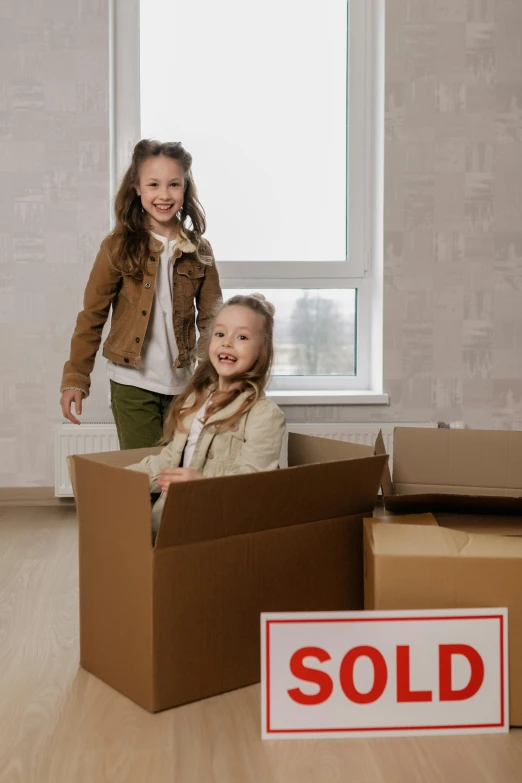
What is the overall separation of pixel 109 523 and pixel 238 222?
2013mm

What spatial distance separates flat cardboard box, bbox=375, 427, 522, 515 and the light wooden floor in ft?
1.73

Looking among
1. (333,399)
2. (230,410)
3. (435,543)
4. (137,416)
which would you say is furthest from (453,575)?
(333,399)

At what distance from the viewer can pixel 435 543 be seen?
4.33 ft

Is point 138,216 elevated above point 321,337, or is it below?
above

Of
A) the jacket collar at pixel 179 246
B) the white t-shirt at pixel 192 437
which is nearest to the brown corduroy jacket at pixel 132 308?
the jacket collar at pixel 179 246

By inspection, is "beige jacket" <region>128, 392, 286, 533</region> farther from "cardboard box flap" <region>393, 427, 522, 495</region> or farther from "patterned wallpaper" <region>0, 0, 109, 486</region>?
"patterned wallpaper" <region>0, 0, 109, 486</region>

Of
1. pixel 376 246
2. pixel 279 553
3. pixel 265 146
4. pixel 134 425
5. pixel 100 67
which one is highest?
pixel 100 67

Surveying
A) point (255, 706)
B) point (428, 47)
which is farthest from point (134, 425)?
point (428, 47)

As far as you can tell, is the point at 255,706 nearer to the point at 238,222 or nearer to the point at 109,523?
the point at 109,523

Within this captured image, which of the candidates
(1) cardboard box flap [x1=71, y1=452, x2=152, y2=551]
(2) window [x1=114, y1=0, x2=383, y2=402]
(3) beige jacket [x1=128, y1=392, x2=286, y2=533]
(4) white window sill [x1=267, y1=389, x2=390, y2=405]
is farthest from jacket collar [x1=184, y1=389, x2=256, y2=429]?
(2) window [x1=114, y1=0, x2=383, y2=402]

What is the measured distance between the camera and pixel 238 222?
10.6 feet

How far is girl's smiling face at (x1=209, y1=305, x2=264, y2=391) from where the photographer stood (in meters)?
1.75

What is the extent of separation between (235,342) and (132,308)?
496 millimetres

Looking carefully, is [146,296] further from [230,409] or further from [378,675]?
[378,675]
